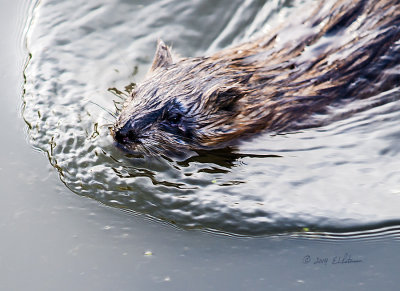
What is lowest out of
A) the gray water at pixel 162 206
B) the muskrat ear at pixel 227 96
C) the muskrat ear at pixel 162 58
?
the gray water at pixel 162 206

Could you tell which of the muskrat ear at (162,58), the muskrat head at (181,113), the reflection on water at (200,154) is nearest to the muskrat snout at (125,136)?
the muskrat head at (181,113)

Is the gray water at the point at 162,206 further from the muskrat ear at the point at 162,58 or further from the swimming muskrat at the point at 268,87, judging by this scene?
the muskrat ear at the point at 162,58

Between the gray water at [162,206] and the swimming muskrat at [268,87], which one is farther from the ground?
the swimming muskrat at [268,87]

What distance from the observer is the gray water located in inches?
149

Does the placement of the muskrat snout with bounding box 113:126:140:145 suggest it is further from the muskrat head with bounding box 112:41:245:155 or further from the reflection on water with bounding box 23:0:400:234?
the reflection on water with bounding box 23:0:400:234

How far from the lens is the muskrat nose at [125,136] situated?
4449 millimetres

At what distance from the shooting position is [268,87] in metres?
4.55

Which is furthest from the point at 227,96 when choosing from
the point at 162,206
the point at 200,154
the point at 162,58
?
the point at 162,206

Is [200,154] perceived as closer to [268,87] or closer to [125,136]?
[125,136]

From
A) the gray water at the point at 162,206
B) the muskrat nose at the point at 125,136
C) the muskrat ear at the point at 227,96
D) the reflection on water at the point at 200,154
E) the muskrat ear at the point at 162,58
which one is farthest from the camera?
the muskrat ear at the point at 162,58

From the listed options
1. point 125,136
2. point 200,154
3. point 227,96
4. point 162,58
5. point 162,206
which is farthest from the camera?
point 162,58

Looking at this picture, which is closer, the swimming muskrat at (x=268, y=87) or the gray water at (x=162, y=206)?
the gray water at (x=162, y=206)

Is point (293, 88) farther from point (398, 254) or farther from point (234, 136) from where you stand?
point (398, 254)

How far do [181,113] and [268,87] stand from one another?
65cm
